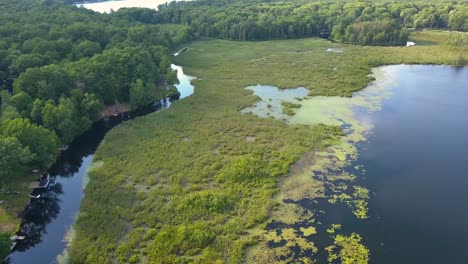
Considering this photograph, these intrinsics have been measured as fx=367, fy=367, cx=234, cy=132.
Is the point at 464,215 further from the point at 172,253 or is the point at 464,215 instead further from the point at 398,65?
the point at 398,65

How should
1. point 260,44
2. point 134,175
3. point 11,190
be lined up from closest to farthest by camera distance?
point 11,190 < point 134,175 < point 260,44

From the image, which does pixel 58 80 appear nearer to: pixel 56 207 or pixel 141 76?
pixel 141 76

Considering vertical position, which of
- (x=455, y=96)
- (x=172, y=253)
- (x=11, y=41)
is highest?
(x=11, y=41)

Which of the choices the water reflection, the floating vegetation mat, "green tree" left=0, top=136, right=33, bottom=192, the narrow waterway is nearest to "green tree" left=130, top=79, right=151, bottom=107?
the narrow waterway

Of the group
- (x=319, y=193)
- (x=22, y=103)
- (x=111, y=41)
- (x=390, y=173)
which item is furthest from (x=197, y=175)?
(x=111, y=41)

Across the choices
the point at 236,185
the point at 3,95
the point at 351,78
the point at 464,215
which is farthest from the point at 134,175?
the point at 351,78

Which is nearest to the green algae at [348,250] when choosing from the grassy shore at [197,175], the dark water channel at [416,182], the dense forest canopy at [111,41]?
the dark water channel at [416,182]

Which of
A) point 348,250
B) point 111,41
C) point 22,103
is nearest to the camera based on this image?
point 348,250
